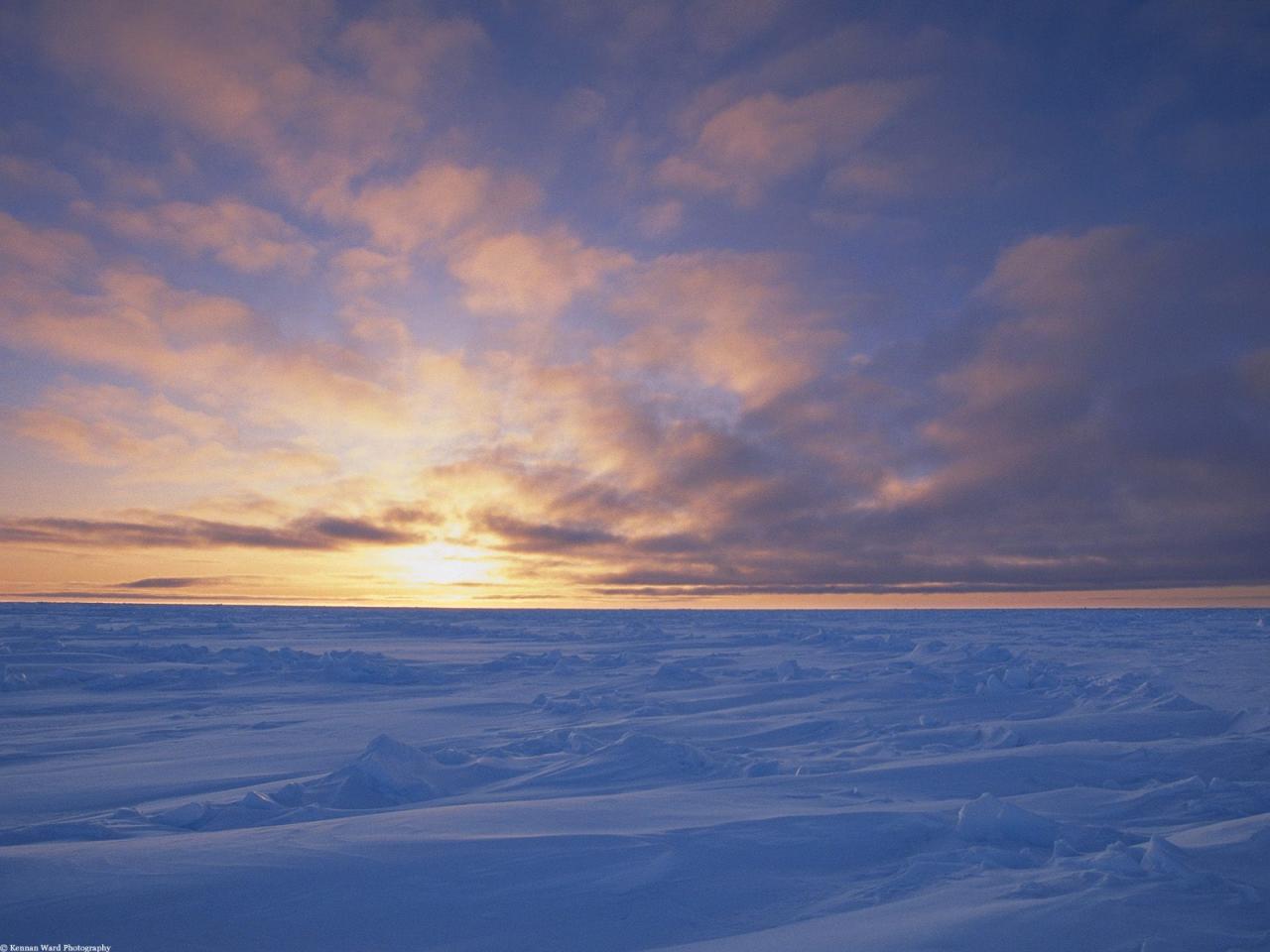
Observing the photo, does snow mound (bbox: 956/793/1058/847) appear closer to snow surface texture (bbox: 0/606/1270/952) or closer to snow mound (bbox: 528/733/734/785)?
snow surface texture (bbox: 0/606/1270/952)

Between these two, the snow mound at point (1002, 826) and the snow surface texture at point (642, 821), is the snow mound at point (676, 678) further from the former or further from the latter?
the snow mound at point (1002, 826)

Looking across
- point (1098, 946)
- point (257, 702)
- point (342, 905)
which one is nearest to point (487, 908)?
point (342, 905)

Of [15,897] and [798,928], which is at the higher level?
[15,897]

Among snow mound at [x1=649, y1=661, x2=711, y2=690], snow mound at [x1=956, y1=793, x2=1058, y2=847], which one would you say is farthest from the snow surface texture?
snow mound at [x1=649, y1=661, x2=711, y2=690]

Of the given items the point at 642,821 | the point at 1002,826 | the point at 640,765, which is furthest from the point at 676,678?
the point at 1002,826

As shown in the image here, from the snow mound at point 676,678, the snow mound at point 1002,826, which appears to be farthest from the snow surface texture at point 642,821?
the snow mound at point 676,678

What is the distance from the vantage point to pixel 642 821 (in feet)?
12.6

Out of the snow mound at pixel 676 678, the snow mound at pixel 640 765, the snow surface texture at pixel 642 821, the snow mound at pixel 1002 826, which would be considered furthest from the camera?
the snow mound at pixel 676 678

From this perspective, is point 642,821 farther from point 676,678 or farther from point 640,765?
point 676,678

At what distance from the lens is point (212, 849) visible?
10.7ft

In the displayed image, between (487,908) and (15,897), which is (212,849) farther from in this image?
(487,908)

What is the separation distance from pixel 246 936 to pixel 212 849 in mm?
792

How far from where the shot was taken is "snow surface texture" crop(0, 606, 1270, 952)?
2727 mm

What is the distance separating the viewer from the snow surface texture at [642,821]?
8.95 feet
